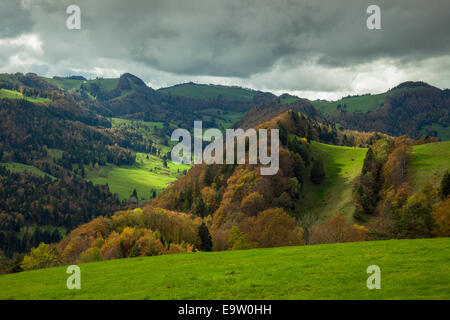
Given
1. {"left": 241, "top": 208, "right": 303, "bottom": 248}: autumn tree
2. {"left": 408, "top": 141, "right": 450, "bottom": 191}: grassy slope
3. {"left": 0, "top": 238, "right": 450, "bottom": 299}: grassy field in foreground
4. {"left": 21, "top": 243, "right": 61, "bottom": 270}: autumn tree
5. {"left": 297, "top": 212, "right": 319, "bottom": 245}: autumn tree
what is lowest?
{"left": 21, "top": 243, "right": 61, "bottom": 270}: autumn tree

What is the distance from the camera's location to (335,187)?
4838 inches

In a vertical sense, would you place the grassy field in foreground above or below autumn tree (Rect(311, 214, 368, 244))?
above

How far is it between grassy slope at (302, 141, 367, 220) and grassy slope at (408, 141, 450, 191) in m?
21.4

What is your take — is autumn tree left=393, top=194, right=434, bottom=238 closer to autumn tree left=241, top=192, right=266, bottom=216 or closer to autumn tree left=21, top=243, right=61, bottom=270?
autumn tree left=241, top=192, right=266, bottom=216

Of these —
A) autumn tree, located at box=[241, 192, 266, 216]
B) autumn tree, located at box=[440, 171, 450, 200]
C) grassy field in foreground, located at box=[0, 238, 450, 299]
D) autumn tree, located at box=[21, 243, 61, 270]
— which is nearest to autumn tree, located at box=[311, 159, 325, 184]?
autumn tree, located at box=[241, 192, 266, 216]

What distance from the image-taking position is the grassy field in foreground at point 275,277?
70.0ft

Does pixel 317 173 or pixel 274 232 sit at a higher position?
pixel 317 173

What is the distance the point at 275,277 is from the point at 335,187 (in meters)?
105

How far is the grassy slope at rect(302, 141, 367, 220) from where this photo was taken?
104 meters

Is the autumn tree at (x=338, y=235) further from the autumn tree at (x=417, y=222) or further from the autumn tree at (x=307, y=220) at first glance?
the autumn tree at (x=307, y=220)

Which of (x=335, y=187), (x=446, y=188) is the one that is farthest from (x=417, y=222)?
(x=335, y=187)

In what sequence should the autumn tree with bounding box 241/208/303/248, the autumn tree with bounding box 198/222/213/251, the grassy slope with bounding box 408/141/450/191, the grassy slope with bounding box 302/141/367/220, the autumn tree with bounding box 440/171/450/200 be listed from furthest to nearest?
the grassy slope with bounding box 302/141/367/220 → the grassy slope with bounding box 408/141/450/191 → the autumn tree with bounding box 198/222/213/251 → the autumn tree with bounding box 440/171/450/200 → the autumn tree with bounding box 241/208/303/248

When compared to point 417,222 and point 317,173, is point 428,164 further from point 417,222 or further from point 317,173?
point 417,222

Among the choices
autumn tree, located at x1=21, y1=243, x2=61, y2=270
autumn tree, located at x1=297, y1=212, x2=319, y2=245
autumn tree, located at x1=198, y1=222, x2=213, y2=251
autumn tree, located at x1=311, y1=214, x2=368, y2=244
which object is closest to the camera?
autumn tree, located at x1=311, y1=214, x2=368, y2=244
